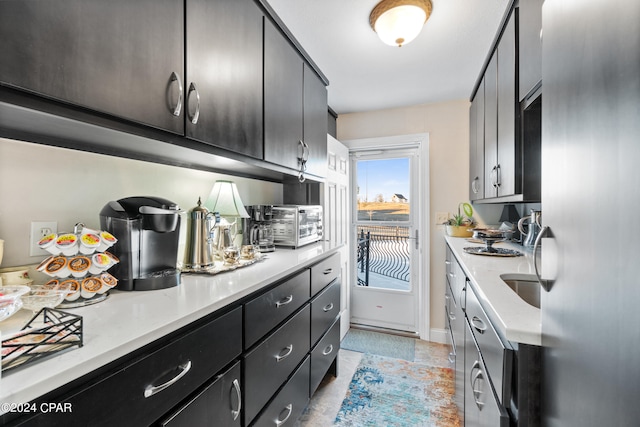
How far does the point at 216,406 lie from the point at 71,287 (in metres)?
0.57

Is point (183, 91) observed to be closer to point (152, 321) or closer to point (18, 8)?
point (18, 8)

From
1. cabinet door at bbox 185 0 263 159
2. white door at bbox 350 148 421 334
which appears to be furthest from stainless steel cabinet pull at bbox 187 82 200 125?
white door at bbox 350 148 421 334

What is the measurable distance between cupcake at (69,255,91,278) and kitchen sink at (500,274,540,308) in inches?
63.8

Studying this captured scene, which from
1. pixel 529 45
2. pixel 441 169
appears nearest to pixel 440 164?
pixel 441 169

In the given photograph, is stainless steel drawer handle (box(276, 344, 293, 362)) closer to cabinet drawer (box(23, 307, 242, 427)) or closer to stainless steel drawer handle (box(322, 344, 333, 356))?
cabinet drawer (box(23, 307, 242, 427))

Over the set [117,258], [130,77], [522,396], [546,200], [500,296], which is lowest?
[522,396]

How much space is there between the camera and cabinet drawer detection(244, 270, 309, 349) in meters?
1.06

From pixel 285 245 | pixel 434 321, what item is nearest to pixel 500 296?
pixel 285 245

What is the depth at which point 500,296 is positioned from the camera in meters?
1.00

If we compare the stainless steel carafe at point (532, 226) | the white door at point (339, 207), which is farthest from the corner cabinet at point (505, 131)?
the white door at point (339, 207)

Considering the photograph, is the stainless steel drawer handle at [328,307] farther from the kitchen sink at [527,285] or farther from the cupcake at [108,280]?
the cupcake at [108,280]

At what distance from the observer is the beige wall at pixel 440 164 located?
2789 mm

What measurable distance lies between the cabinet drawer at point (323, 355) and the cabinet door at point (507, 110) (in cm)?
141

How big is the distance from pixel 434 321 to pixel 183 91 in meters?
2.94
